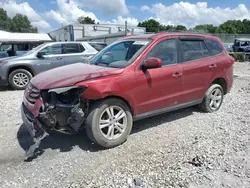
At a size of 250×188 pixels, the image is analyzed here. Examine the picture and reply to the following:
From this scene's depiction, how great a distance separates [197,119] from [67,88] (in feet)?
9.64

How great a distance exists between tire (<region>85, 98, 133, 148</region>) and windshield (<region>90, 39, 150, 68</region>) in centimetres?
68

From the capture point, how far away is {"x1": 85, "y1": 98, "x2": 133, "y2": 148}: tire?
351 cm

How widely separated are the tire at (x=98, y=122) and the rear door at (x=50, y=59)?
18.2 feet

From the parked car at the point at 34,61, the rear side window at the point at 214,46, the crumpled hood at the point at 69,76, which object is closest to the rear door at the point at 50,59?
the parked car at the point at 34,61

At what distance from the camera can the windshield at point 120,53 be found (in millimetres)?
4102

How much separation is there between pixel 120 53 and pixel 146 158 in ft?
6.73

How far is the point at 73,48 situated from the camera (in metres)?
9.09

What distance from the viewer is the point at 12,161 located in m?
3.42

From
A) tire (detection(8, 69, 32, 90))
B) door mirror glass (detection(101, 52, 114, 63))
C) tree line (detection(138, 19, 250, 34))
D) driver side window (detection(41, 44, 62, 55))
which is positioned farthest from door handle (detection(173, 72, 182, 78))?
tree line (detection(138, 19, 250, 34))

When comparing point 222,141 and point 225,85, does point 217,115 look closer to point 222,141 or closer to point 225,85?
point 225,85

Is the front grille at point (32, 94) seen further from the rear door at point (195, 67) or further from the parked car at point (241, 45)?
the parked car at point (241, 45)

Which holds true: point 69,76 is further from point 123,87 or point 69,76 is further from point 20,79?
point 20,79

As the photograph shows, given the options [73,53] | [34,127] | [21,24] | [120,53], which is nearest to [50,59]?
[73,53]

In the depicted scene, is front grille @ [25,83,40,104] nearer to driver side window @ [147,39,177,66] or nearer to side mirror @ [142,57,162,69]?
side mirror @ [142,57,162,69]
